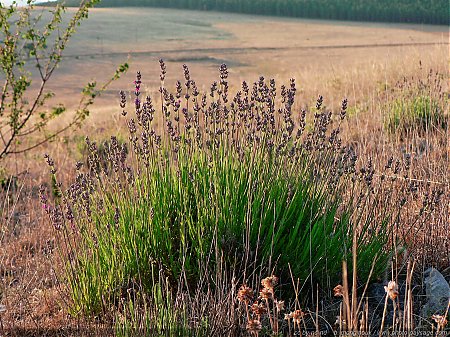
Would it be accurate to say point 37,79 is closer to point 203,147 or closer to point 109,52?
point 109,52

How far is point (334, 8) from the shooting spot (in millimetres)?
60062

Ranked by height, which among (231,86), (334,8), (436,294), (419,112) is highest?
(334,8)

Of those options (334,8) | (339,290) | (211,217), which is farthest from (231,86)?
(334,8)

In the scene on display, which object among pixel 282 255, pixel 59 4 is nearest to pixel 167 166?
pixel 282 255

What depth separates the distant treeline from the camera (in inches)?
1988

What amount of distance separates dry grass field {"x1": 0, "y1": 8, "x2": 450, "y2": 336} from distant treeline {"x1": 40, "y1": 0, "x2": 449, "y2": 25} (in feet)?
5.26

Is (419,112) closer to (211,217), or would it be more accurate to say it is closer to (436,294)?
(436,294)

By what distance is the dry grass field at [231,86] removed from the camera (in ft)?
11.2

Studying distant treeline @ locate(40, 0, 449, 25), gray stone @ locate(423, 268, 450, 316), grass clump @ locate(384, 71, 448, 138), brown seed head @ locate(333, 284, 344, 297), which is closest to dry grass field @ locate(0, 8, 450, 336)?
grass clump @ locate(384, 71, 448, 138)

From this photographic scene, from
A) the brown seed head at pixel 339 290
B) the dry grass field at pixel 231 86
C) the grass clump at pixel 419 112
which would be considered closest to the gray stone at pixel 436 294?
the dry grass field at pixel 231 86

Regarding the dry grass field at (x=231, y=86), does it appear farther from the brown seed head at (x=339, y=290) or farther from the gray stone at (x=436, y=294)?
the brown seed head at (x=339, y=290)

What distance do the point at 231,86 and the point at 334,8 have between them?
4806cm

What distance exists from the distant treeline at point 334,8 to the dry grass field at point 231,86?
160cm

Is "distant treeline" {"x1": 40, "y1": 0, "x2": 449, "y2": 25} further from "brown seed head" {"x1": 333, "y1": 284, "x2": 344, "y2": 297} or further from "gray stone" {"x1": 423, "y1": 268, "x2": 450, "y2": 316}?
"brown seed head" {"x1": 333, "y1": 284, "x2": 344, "y2": 297}
